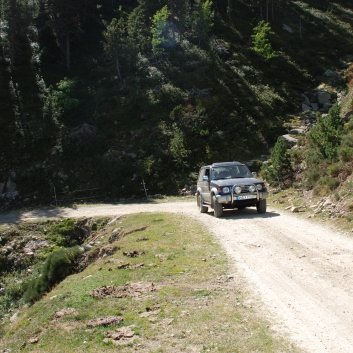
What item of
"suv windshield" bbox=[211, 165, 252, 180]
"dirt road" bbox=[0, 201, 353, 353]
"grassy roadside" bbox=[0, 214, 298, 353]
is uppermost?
"suv windshield" bbox=[211, 165, 252, 180]

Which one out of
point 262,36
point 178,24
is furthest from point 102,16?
point 262,36

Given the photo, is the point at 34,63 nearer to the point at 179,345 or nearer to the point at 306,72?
the point at 306,72

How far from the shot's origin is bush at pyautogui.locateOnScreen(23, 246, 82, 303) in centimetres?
1151

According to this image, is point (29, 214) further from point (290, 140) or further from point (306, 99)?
point (306, 99)

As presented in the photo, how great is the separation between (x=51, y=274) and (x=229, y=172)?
8468 mm

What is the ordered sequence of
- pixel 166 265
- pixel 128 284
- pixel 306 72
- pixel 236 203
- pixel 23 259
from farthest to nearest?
pixel 306 72
pixel 23 259
pixel 236 203
pixel 166 265
pixel 128 284

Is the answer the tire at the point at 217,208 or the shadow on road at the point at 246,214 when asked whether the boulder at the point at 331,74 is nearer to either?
the shadow on road at the point at 246,214

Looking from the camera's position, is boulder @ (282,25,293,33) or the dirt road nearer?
the dirt road

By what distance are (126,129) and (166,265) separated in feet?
86.0

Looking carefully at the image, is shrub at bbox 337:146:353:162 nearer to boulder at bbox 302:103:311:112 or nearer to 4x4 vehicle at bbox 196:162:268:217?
4x4 vehicle at bbox 196:162:268:217

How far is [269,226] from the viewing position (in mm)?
12492

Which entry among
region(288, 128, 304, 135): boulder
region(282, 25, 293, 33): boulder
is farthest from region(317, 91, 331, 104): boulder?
region(282, 25, 293, 33): boulder

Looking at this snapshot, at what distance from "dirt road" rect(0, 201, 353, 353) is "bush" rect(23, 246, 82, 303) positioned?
4.94 metres

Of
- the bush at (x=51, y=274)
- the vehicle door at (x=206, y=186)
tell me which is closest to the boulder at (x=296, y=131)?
the vehicle door at (x=206, y=186)
